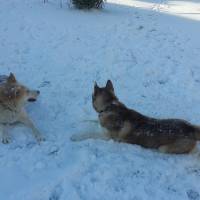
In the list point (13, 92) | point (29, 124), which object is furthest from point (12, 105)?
point (29, 124)

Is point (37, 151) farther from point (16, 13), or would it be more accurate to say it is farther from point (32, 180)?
point (16, 13)

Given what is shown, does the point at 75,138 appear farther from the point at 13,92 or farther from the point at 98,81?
the point at 98,81

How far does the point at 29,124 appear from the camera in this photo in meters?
5.56

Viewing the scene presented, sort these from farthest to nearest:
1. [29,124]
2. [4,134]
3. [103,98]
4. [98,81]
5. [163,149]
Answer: [98,81], [29,124], [4,134], [103,98], [163,149]

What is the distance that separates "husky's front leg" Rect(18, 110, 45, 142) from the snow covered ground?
0.43 ft

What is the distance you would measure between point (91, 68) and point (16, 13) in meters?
3.68

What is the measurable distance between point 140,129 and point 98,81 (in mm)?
2206

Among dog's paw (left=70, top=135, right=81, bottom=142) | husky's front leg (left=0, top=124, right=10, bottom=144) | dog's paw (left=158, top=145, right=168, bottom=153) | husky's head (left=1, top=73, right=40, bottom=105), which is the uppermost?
husky's head (left=1, top=73, right=40, bottom=105)

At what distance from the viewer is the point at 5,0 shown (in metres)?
10.9

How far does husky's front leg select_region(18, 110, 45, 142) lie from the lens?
536 centimetres

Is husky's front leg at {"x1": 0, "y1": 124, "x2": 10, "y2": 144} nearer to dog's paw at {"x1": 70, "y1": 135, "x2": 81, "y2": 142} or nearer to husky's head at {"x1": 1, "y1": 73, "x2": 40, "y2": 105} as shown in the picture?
husky's head at {"x1": 1, "y1": 73, "x2": 40, "y2": 105}

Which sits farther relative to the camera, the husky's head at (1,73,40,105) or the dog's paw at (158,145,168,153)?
the husky's head at (1,73,40,105)

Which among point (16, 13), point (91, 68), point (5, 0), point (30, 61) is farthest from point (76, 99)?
point (5, 0)

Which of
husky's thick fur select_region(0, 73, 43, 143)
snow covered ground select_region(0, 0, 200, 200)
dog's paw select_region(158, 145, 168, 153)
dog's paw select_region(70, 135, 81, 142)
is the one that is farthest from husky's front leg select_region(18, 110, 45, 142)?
dog's paw select_region(158, 145, 168, 153)
